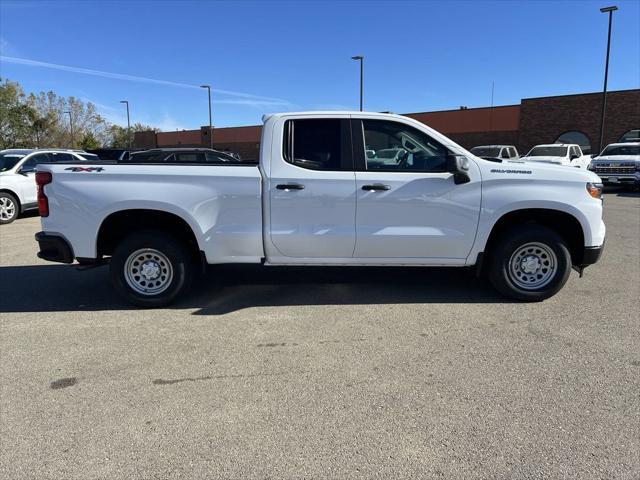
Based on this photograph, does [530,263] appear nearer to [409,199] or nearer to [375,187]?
[409,199]

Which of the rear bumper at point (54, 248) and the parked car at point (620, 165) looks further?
the parked car at point (620, 165)

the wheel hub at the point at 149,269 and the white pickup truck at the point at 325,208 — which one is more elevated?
the white pickup truck at the point at 325,208

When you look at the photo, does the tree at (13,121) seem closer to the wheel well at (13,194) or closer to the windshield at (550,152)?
the wheel well at (13,194)

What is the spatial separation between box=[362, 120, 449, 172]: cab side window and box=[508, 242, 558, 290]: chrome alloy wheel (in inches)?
51.2

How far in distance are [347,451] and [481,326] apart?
234 cm

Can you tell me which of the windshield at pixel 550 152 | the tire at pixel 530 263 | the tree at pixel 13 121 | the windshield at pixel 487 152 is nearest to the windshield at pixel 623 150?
the windshield at pixel 550 152

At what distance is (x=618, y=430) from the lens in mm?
2865

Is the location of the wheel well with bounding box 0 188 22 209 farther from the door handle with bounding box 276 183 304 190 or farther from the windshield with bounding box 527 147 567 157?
the windshield with bounding box 527 147 567 157

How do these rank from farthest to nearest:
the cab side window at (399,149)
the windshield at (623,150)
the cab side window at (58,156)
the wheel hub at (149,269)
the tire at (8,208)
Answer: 1. the windshield at (623,150)
2. the cab side window at (58,156)
3. the tire at (8,208)
4. the wheel hub at (149,269)
5. the cab side window at (399,149)

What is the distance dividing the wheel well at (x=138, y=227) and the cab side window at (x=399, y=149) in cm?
210

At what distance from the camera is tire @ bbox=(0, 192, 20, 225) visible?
438 inches

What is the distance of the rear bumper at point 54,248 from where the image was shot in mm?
4898

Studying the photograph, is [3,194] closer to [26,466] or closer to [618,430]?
[26,466]

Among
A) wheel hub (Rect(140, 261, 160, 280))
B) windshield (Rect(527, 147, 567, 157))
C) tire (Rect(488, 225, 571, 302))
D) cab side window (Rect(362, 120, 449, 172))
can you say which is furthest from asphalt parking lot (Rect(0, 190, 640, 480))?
windshield (Rect(527, 147, 567, 157))
